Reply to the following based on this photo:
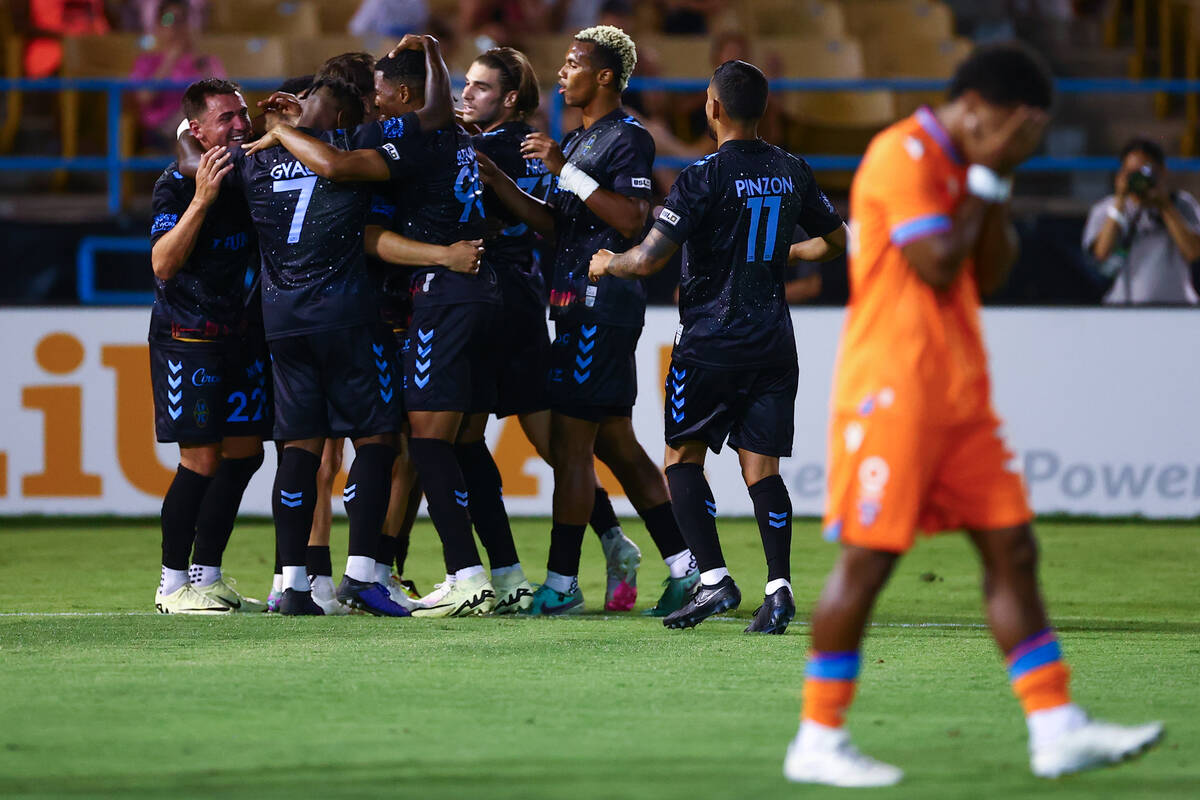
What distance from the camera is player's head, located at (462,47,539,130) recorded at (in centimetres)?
771

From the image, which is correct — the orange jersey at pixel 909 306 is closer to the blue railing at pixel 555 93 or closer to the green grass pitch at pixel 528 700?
the green grass pitch at pixel 528 700

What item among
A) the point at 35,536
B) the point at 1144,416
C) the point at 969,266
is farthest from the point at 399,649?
the point at 1144,416

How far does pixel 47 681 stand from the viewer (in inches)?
222

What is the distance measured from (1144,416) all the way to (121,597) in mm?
6606

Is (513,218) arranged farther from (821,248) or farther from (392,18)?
(392,18)

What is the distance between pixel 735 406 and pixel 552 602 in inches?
48.8

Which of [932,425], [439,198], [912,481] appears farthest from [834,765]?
[439,198]

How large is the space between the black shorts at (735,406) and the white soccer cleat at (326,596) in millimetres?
1566

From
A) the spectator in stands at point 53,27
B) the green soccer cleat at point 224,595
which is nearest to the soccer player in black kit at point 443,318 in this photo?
the green soccer cleat at point 224,595

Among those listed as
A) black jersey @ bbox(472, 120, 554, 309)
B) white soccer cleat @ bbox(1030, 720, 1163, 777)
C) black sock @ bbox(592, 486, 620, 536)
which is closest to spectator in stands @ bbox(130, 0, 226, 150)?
black jersey @ bbox(472, 120, 554, 309)

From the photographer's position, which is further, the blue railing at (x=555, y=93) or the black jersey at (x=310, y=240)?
the blue railing at (x=555, y=93)

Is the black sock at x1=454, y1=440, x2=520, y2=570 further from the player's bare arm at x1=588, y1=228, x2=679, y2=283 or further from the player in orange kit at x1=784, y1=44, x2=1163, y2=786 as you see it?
the player in orange kit at x1=784, y1=44, x2=1163, y2=786

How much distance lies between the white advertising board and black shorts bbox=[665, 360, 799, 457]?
4.29 meters

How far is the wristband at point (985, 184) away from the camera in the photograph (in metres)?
4.20
